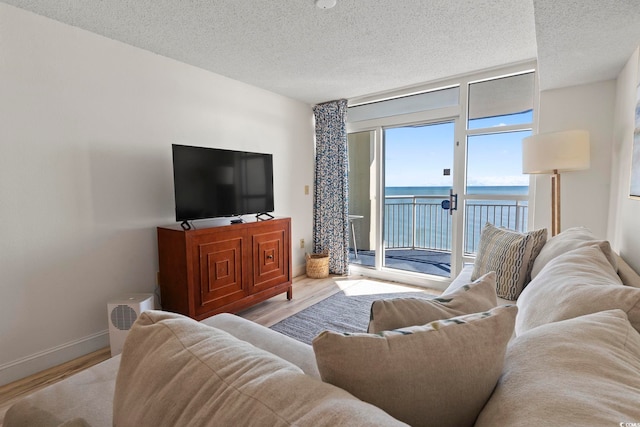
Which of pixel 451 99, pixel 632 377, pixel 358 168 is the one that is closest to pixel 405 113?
pixel 451 99

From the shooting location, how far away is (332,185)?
14.0 feet

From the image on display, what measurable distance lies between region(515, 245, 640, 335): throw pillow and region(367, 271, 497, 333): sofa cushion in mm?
188

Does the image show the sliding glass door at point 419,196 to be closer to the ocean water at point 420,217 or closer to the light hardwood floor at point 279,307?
the ocean water at point 420,217

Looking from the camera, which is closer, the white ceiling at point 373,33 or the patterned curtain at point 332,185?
the white ceiling at point 373,33

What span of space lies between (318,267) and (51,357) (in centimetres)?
276

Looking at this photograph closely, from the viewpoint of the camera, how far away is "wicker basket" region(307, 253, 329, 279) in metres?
4.10

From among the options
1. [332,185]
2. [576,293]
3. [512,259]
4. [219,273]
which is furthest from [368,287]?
[576,293]

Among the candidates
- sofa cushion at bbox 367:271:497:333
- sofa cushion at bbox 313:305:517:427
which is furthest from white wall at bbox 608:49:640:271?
sofa cushion at bbox 313:305:517:427

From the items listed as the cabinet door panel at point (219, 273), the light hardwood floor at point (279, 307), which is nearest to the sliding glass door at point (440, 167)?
the light hardwood floor at point (279, 307)

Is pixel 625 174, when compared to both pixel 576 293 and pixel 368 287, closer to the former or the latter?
pixel 576 293

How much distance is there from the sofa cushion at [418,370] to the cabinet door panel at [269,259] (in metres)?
2.52

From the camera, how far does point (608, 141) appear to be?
257cm

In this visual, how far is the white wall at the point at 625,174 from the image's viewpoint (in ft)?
5.66

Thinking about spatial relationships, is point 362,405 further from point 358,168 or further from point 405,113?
point 358,168
